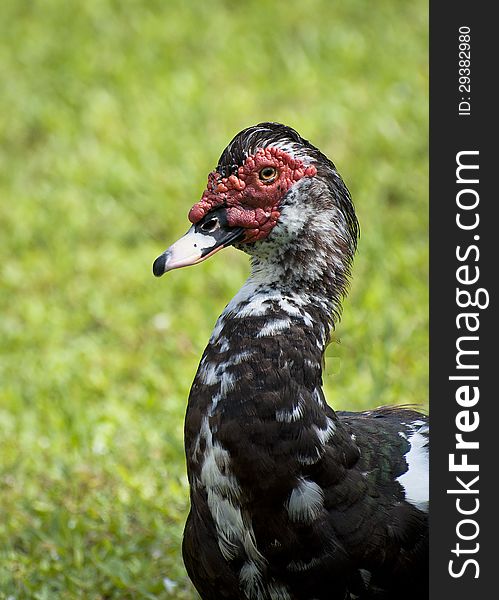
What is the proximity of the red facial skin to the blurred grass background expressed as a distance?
561mm

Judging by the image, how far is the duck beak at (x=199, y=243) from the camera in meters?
2.87

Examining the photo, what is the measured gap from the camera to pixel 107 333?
582 centimetres

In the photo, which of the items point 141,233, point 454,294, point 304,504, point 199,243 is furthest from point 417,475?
point 141,233

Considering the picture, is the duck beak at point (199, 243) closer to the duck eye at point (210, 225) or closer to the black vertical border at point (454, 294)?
the duck eye at point (210, 225)

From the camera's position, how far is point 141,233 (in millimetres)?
6547

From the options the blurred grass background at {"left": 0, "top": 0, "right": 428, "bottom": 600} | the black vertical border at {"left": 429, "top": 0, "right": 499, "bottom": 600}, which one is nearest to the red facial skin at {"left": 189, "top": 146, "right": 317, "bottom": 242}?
the black vertical border at {"left": 429, "top": 0, "right": 499, "bottom": 600}

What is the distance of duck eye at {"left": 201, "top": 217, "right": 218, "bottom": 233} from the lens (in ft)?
9.71

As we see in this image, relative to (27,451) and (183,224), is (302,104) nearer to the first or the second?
(183,224)

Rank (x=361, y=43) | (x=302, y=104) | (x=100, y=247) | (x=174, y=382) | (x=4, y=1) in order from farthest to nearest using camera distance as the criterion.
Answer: (x=4, y=1)
(x=361, y=43)
(x=302, y=104)
(x=100, y=247)
(x=174, y=382)

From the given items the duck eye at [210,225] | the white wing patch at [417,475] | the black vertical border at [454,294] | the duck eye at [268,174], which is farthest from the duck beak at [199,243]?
the white wing patch at [417,475]

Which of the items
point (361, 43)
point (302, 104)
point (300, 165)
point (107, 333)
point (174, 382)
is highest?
point (361, 43)

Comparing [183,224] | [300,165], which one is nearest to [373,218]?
[183,224]

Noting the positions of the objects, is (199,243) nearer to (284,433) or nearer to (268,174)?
(268,174)

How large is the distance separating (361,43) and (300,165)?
5.15 meters
